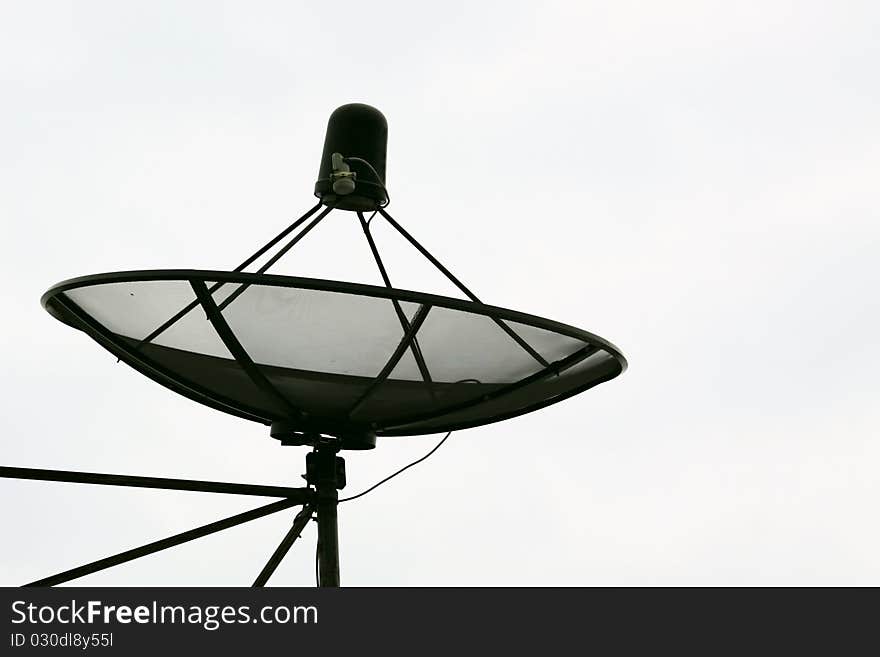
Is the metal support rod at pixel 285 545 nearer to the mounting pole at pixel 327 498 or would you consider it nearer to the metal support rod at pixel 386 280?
the mounting pole at pixel 327 498

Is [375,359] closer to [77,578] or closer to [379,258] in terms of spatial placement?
[379,258]

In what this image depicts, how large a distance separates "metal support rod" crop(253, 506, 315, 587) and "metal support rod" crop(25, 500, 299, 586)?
103 mm

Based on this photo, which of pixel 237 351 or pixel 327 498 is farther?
pixel 327 498

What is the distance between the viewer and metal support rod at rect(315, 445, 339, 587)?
430 inches

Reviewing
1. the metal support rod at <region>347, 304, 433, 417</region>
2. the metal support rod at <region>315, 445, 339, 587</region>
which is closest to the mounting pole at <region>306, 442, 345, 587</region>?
the metal support rod at <region>315, 445, 339, 587</region>

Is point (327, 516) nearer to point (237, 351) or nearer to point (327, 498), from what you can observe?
point (327, 498)

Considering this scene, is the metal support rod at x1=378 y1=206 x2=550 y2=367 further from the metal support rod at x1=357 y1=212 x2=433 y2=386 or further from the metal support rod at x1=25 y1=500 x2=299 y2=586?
the metal support rod at x1=25 y1=500 x2=299 y2=586

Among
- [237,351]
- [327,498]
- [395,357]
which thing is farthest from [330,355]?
[327,498]

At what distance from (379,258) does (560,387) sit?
5.10 ft

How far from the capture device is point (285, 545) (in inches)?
433

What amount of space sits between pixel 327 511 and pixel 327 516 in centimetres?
4

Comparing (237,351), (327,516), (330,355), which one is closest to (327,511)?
(327,516)

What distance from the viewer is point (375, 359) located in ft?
36.5

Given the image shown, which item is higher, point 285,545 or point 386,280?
point 386,280
